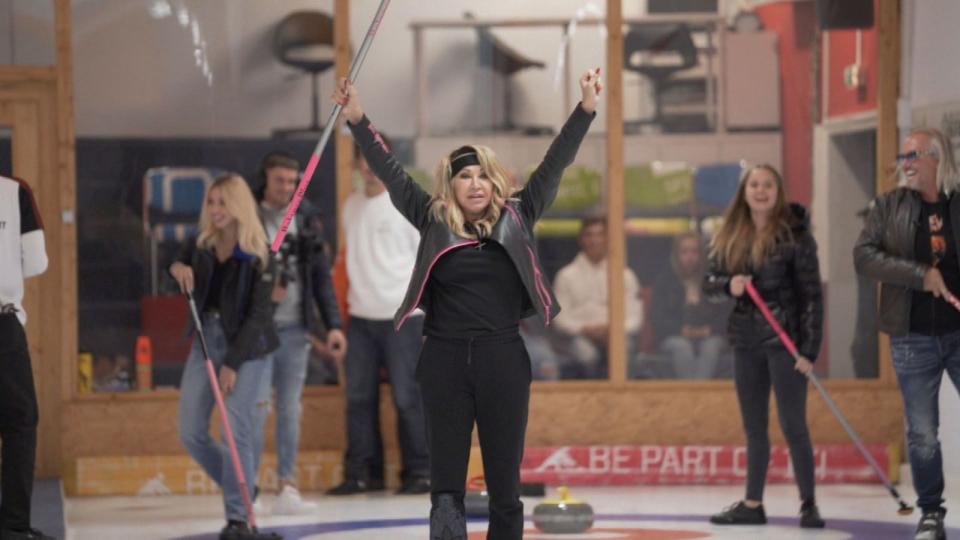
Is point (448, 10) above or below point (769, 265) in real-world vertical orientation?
above

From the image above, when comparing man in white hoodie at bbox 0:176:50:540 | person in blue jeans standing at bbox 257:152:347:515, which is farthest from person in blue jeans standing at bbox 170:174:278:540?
person in blue jeans standing at bbox 257:152:347:515

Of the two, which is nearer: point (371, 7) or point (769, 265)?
point (769, 265)

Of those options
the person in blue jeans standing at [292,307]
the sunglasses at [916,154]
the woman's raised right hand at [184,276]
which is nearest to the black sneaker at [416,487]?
the person in blue jeans standing at [292,307]

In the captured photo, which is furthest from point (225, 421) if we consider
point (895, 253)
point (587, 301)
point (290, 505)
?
point (587, 301)

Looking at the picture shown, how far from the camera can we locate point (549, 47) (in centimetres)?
877

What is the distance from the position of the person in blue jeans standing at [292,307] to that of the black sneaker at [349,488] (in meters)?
0.46

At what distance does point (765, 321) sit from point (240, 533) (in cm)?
226

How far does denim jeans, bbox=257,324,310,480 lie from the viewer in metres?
7.75

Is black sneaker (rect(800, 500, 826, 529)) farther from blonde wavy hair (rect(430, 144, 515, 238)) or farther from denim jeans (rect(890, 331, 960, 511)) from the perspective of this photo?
blonde wavy hair (rect(430, 144, 515, 238))

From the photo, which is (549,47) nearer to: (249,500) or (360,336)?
(360,336)

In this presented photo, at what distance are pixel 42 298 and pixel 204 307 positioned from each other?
7.20ft

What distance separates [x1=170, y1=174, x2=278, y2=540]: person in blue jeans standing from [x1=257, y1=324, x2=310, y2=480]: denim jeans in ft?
3.39

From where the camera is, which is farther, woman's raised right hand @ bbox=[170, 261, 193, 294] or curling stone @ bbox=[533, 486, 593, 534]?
curling stone @ bbox=[533, 486, 593, 534]

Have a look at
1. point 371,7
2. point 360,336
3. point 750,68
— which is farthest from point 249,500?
point 750,68
